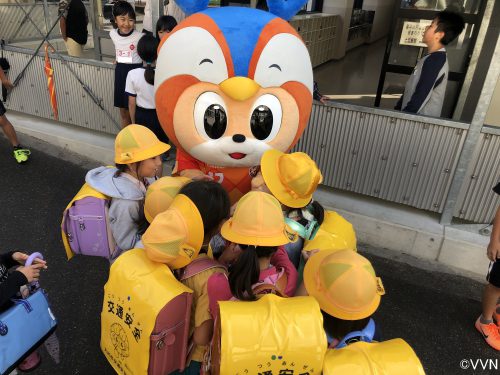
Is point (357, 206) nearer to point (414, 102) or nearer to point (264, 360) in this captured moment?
point (414, 102)

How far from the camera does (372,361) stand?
136 centimetres

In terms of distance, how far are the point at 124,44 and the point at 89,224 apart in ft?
9.62

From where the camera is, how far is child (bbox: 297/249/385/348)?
1524mm

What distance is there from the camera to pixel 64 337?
9.16 ft

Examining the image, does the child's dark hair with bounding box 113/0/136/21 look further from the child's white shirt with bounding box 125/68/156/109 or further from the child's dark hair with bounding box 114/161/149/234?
the child's dark hair with bounding box 114/161/149/234

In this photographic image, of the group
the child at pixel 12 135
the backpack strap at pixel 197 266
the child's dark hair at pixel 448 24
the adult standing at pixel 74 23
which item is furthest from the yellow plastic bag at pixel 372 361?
the adult standing at pixel 74 23

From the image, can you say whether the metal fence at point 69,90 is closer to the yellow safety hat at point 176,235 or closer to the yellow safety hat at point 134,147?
the yellow safety hat at point 134,147

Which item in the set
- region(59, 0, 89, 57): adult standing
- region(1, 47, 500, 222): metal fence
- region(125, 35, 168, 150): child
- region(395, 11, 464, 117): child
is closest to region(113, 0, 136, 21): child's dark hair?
region(125, 35, 168, 150): child

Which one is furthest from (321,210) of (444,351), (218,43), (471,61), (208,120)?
(471,61)

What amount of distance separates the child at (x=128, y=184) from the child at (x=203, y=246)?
53cm

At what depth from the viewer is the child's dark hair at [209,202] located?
5.85 feet

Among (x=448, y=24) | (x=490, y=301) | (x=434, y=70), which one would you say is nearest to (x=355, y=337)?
(x=490, y=301)

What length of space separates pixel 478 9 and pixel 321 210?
4178 mm

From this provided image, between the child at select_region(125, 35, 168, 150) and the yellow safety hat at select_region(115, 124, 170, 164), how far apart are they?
5.76ft
